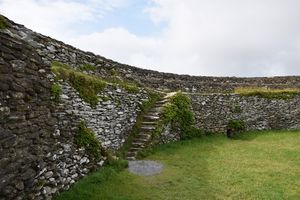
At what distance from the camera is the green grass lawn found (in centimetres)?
1102

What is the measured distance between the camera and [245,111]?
22.4 meters

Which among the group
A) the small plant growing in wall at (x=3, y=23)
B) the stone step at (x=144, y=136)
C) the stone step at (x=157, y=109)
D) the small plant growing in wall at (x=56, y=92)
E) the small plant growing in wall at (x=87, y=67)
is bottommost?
the stone step at (x=144, y=136)

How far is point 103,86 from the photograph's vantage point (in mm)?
15328

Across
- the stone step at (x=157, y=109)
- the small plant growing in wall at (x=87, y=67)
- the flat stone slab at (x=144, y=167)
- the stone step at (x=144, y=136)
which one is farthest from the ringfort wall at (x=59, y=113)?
the flat stone slab at (x=144, y=167)

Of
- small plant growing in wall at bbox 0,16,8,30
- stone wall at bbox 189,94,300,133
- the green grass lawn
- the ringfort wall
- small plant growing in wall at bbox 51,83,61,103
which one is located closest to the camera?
Answer: the ringfort wall

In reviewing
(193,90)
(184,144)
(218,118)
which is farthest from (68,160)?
(193,90)

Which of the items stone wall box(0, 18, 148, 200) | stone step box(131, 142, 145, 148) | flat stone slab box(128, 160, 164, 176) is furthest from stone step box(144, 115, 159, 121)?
stone wall box(0, 18, 148, 200)

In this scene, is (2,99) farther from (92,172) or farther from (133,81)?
(133,81)

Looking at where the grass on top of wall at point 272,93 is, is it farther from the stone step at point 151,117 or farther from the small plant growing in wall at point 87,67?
the small plant growing in wall at point 87,67

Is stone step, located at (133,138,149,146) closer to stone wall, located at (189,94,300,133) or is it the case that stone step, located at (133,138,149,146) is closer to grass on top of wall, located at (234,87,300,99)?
stone wall, located at (189,94,300,133)

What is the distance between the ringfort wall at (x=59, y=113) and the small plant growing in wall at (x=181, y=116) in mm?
707

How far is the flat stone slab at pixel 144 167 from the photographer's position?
42.7 ft

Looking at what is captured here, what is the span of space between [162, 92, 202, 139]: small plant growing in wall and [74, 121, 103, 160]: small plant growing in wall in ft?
19.9

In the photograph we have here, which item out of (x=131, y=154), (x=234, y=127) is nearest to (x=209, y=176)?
(x=131, y=154)
